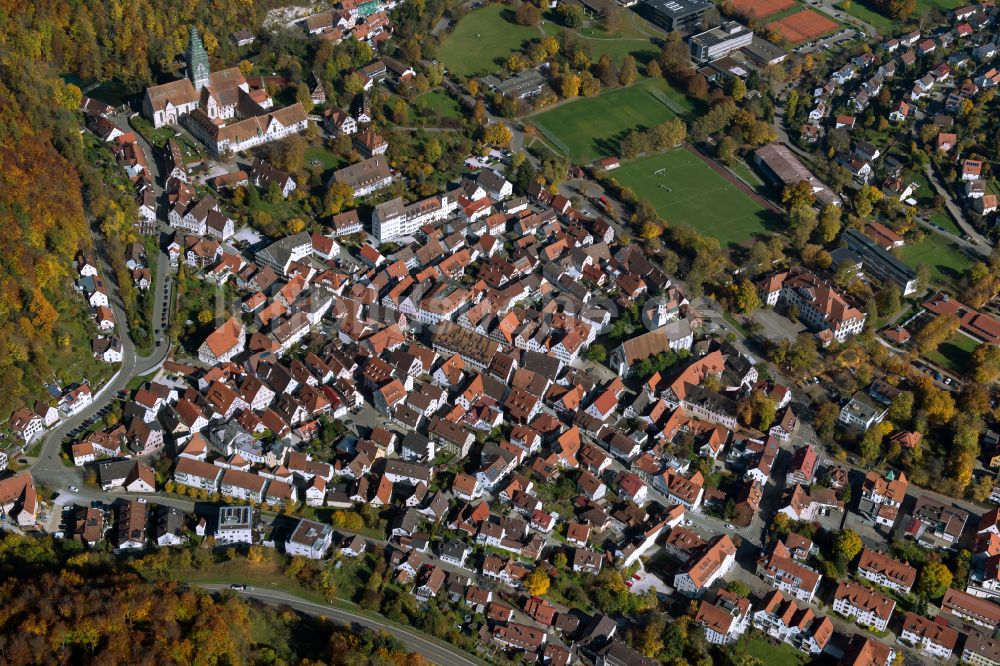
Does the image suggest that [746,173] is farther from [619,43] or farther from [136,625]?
[136,625]

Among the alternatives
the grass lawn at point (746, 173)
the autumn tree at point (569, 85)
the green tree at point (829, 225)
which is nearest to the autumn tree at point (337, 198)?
the autumn tree at point (569, 85)

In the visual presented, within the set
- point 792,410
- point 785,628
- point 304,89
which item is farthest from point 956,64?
point 785,628

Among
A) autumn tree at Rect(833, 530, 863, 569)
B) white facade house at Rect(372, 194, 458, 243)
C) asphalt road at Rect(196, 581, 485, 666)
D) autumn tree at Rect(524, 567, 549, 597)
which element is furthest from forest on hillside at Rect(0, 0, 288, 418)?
autumn tree at Rect(833, 530, 863, 569)

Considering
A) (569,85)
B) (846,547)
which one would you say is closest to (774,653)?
(846,547)

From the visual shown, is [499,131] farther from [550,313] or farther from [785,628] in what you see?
[785,628]

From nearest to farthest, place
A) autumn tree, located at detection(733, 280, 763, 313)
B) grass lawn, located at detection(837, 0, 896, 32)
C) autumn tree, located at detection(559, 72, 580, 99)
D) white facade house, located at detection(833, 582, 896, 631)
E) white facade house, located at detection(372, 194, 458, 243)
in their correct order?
white facade house, located at detection(833, 582, 896, 631) → autumn tree, located at detection(733, 280, 763, 313) → white facade house, located at detection(372, 194, 458, 243) → autumn tree, located at detection(559, 72, 580, 99) → grass lawn, located at detection(837, 0, 896, 32)

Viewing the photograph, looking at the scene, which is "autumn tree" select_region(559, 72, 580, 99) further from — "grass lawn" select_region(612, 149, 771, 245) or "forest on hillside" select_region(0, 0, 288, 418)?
"forest on hillside" select_region(0, 0, 288, 418)

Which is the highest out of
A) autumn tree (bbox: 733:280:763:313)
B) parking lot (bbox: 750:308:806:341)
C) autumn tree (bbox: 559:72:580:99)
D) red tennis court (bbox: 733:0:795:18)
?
autumn tree (bbox: 559:72:580:99)
